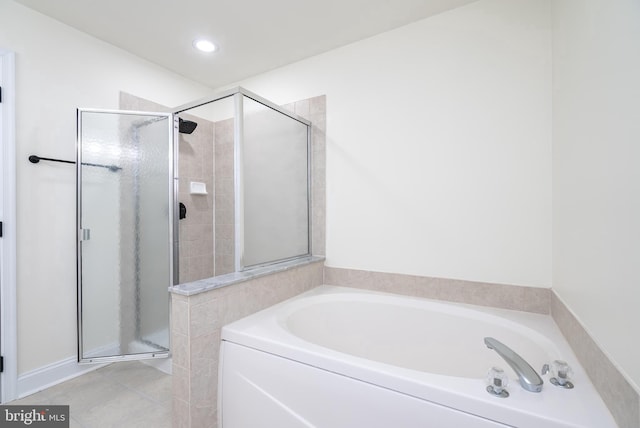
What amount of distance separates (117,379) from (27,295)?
2.68 ft

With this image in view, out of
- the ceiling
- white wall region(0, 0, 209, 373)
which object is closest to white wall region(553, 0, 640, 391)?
the ceiling

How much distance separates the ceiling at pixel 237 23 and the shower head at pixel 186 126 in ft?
1.87

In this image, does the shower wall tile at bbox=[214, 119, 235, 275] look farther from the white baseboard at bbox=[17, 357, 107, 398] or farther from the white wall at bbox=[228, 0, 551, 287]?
the white baseboard at bbox=[17, 357, 107, 398]

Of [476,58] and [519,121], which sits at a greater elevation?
[476,58]

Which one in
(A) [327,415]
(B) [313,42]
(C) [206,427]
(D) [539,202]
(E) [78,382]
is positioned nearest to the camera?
(A) [327,415]

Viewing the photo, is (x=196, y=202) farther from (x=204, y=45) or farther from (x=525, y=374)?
(x=525, y=374)

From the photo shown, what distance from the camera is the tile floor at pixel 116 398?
5.20 feet

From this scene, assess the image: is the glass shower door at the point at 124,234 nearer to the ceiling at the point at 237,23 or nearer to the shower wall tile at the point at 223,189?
the shower wall tile at the point at 223,189

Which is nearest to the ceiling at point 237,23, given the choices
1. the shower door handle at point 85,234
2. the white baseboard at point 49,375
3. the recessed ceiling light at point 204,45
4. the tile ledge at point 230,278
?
the recessed ceiling light at point 204,45

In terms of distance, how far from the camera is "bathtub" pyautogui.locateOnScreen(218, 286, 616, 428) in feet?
2.87

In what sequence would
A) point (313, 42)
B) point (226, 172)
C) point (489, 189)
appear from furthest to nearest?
point (226, 172) → point (313, 42) → point (489, 189)

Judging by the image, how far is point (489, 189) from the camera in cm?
170

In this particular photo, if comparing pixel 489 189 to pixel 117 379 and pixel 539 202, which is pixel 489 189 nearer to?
pixel 539 202

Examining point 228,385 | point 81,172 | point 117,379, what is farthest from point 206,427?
point 81,172
